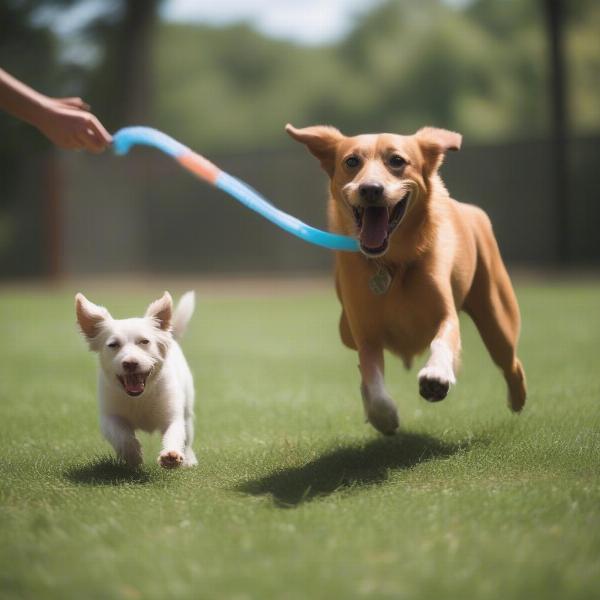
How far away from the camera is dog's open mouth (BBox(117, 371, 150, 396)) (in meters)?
4.46

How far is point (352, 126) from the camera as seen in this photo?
4738 centimetres

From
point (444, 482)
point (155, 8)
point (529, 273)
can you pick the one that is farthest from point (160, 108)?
point (444, 482)

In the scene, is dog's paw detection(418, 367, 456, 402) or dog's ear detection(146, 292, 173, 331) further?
dog's ear detection(146, 292, 173, 331)

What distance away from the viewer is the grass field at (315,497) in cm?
282

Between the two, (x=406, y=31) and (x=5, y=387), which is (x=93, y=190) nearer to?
(x=5, y=387)

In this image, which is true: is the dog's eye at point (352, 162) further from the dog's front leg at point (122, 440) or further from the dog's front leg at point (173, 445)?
the dog's front leg at point (122, 440)

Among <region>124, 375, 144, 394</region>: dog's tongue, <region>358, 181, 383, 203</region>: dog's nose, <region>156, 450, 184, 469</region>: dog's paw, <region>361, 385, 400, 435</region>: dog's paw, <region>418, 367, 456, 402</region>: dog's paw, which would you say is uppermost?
<region>358, 181, 383, 203</region>: dog's nose

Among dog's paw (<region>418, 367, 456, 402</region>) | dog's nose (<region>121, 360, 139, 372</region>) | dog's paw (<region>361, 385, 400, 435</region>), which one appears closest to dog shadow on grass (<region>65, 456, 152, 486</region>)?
dog's nose (<region>121, 360, 139, 372</region>)

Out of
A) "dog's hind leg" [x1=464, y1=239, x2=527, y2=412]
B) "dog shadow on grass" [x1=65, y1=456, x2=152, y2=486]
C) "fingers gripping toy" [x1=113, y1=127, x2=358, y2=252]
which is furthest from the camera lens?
"dog's hind leg" [x1=464, y1=239, x2=527, y2=412]

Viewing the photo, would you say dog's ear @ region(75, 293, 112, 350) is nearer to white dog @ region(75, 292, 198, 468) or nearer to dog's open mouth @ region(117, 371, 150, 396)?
white dog @ region(75, 292, 198, 468)

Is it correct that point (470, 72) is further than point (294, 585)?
Yes

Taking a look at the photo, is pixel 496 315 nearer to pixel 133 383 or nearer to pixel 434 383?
pixel 434 383

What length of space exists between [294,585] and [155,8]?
90.4ft

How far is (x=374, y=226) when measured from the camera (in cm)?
447
